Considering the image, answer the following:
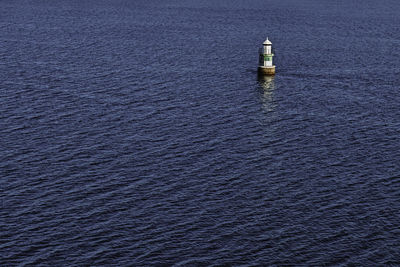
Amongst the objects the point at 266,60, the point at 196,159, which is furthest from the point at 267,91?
the point at 196,159

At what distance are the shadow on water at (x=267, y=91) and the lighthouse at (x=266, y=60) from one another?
1.29m

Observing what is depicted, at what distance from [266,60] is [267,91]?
13.8 m

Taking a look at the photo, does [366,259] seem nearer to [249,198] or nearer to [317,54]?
[249,198]

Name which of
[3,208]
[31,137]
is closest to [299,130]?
[31,137]

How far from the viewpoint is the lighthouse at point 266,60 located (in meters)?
133

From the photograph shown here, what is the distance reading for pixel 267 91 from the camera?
12225cm

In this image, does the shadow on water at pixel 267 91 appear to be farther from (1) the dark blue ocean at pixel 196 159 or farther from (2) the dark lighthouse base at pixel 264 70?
(2) the dark lighthouse base at pixel 264 70

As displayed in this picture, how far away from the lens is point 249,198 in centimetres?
7600

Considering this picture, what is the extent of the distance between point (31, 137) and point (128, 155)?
1516cm

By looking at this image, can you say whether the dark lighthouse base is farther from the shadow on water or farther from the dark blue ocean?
the dark blue ocean

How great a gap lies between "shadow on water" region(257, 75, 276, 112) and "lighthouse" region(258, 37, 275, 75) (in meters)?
1.29

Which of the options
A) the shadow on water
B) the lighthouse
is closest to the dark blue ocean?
the shadow on water

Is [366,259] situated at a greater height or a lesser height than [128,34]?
lesser

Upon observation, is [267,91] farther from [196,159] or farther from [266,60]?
[196,159]
